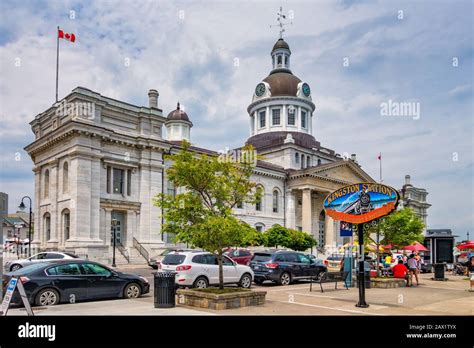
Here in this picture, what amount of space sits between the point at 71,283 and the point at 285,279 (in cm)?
1135

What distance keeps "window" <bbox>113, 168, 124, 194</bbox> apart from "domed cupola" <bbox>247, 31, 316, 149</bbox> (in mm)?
31772

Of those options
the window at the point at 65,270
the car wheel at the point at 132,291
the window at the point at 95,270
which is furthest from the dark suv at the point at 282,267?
the window at the point at 65,270

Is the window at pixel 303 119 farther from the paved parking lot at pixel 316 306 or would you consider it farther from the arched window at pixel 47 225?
the paved parking lot at pixel 316 306

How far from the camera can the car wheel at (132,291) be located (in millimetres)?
16156

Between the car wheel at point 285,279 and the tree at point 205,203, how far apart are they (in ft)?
25.1

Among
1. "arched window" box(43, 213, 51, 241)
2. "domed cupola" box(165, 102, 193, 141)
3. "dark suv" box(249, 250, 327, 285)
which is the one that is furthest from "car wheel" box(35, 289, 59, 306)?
"domed cupola" box(165, 102, 193, 141)

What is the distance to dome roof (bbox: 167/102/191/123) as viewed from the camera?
55.5 meters

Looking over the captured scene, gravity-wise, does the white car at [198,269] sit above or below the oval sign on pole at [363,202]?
below

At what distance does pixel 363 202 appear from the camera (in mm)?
16016

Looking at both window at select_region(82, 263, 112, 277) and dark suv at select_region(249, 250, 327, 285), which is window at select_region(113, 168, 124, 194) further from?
window at select_region(82, 263, 112, 277)

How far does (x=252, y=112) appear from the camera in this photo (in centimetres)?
7188

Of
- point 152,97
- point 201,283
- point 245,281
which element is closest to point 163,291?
point 201,283
